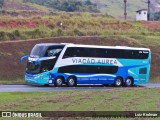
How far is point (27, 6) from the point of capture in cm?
9562

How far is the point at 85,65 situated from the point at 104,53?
2.10 meters

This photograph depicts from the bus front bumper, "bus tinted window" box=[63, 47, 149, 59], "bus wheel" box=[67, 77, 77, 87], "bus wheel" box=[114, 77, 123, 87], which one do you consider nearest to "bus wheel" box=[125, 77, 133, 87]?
"bus wheel" box=[114, 77, 123, 87]

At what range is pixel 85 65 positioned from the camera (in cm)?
3416

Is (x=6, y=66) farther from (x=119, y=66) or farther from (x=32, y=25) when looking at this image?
(x=32, y=25)

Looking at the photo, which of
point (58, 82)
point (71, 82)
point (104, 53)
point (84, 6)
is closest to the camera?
point (58, 82)

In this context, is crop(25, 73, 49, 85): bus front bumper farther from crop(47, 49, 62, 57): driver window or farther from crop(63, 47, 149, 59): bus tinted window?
crop(63, 47, 149, 59): bus tinted window

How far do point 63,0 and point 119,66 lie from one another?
78.0m

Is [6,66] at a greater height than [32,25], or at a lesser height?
lesser

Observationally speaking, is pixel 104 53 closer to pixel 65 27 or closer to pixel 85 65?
pixel 85 65

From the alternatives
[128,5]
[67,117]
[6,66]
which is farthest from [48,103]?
[128,5]

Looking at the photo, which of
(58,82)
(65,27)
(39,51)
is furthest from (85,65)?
(65,27)

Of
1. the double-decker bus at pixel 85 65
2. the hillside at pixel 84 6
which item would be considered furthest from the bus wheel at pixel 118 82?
the hillside at pixel 84 6

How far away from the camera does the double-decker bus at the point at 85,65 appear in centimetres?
3256

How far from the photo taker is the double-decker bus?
32562mm
